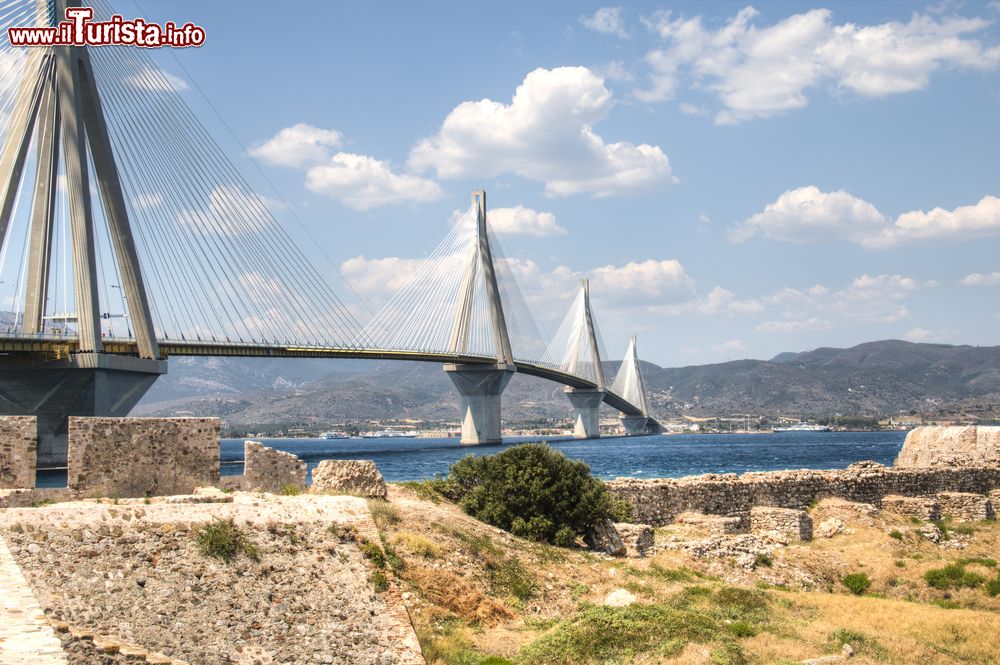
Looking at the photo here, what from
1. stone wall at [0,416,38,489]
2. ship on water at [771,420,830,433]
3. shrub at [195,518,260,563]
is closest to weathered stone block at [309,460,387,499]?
shrub at [195,518,260,563]

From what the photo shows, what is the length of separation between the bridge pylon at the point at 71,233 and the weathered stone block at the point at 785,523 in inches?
1135

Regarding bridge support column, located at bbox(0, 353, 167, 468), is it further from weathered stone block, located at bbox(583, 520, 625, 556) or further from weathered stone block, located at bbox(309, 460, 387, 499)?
weathered stone block, located at bbox(583, 520, 625, 556)

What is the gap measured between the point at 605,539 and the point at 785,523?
4.84 meters

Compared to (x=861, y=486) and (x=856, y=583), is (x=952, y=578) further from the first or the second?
(x=861, y=486)

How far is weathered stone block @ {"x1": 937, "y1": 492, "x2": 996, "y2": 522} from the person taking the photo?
2167cm

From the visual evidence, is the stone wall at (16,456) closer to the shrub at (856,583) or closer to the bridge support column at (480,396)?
the shrub at (856,583)

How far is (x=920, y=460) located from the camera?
26.7 meters

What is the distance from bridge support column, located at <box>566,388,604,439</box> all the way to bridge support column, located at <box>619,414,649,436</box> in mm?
16201

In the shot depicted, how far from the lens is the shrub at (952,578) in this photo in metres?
15.6

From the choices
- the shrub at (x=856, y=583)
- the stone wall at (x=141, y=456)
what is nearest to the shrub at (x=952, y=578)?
the shrub at (x=856, y=583)

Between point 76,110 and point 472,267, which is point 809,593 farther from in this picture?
point 472,267

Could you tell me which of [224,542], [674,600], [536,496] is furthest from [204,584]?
[536,496]

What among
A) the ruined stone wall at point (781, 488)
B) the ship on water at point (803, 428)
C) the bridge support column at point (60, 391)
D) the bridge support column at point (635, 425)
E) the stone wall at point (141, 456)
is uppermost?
the bridge support column at point (60, 391)

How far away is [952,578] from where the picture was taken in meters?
15.8
